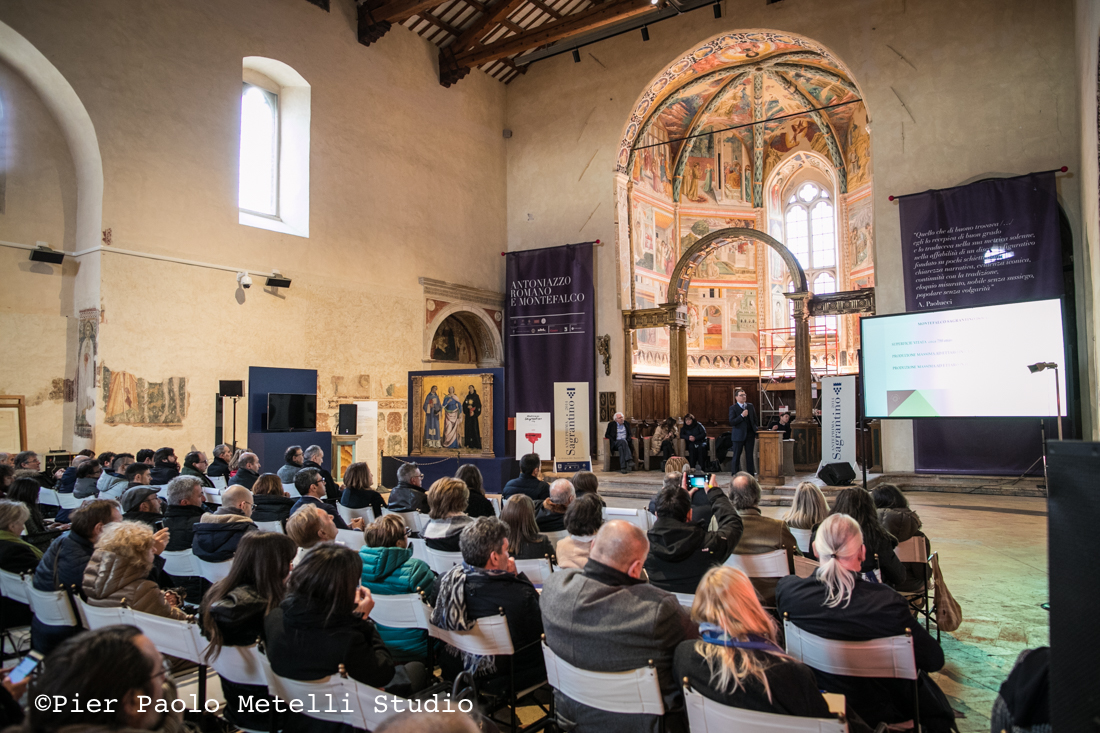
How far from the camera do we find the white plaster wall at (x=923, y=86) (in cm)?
1062

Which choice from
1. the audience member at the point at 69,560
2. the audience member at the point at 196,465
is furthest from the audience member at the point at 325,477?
the audience member at the point at 69,560

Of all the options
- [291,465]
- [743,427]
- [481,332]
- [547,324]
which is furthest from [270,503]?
[481,332]

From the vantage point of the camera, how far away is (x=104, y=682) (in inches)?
55.1

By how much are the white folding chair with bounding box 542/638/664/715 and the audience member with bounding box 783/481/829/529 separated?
215 centimetres

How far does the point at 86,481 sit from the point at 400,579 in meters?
4.43

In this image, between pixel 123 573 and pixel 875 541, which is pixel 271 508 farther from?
pixel 875 541

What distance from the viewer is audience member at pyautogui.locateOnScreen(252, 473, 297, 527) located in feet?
16.1

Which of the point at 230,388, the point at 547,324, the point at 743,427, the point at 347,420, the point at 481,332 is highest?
the point at 547,324

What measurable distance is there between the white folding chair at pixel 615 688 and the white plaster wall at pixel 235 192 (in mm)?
8975

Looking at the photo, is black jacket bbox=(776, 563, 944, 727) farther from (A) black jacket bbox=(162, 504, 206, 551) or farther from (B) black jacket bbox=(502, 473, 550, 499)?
(A) black jacket bbox=(162, 504, 206, 551)

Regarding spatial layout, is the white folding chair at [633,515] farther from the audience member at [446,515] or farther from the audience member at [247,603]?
the audience member at [247,603]

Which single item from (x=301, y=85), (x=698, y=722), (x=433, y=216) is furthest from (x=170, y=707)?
(x=433, y=216)

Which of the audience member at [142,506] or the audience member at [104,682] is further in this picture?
the audience member at [142,506]

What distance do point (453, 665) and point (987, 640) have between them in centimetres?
314
